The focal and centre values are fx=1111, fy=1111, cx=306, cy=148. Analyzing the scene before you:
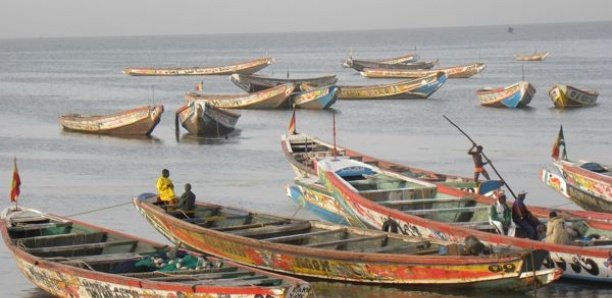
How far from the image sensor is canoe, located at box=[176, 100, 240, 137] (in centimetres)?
4247

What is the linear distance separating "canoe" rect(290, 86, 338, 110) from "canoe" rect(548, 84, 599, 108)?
10331mm

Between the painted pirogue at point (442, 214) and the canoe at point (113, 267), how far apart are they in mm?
4672

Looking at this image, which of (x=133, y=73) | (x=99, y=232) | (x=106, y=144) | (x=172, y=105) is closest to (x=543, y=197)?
(x=99, y=232)

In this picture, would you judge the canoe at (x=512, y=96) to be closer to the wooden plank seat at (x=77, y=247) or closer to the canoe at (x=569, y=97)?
the canoe at (x=569, y=97)

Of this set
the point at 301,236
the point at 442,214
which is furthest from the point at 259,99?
the point at 301,236

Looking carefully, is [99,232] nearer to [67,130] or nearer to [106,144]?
[106,144]

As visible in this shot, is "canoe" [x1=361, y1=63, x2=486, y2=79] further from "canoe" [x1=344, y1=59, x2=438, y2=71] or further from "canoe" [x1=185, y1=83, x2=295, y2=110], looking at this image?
"canoe" [x1=185, y1=83, x2=295, y2=110]

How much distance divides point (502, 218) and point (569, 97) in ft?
108

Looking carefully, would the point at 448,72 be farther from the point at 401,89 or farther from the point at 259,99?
the point at 259,99

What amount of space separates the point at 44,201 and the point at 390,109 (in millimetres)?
27554

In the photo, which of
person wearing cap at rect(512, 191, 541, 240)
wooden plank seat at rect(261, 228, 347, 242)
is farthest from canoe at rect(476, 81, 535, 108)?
wooden plank seat at rect(261, 228, 347, 242)

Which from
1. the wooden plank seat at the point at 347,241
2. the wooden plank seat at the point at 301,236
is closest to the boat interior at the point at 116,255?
the wooden plank seat at the point at 301,236

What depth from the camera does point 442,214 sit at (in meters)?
21.1

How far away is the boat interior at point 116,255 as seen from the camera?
15.9 m
